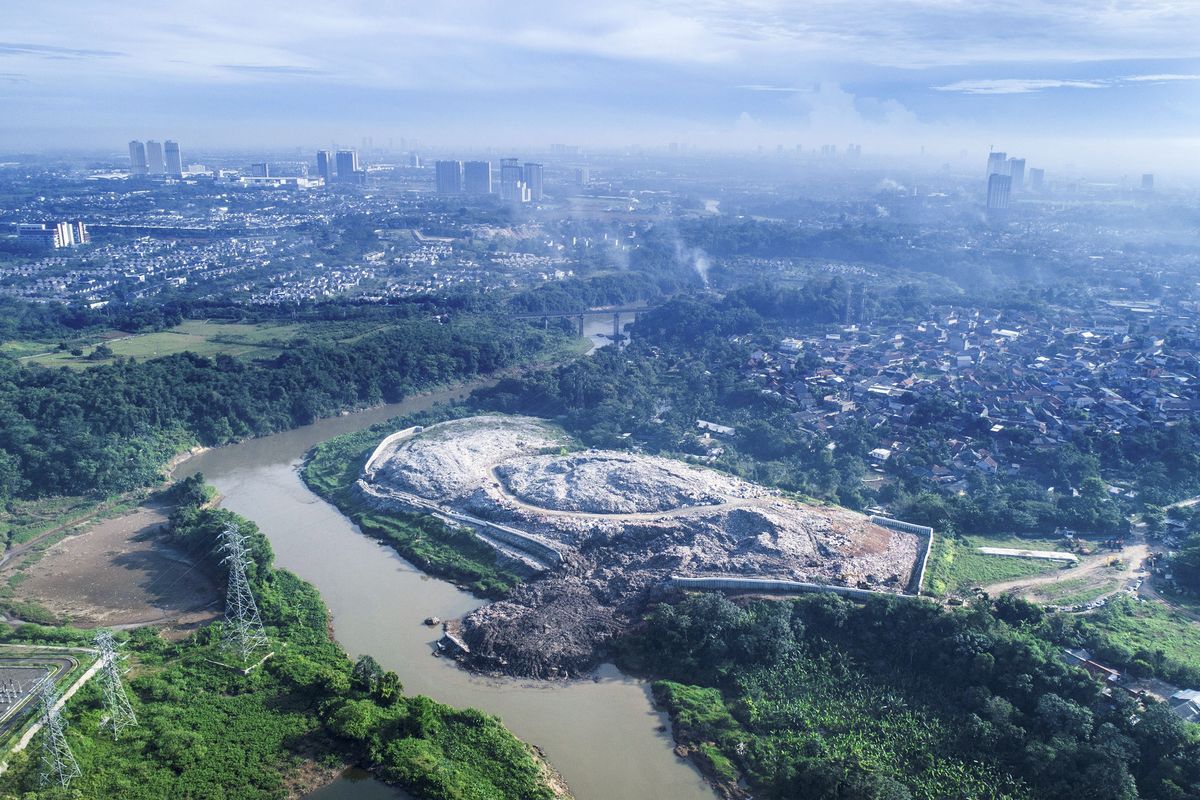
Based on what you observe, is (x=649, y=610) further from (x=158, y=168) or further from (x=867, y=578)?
(x=158, y=168)

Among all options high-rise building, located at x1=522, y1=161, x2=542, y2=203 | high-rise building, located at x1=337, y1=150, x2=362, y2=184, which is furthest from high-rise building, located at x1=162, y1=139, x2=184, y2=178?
high-rise building, located at x1=522, y1=161, x2=542, y2=203

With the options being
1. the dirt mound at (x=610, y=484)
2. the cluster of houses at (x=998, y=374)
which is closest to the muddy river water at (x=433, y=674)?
the dirt mound at (x=610, y=484)

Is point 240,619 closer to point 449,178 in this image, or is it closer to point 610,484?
point 610,484

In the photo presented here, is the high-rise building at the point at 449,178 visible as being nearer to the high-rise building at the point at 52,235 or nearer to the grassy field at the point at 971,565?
the high-rise building at the point at 52,235

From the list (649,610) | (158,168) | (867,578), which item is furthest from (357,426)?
(158,168)

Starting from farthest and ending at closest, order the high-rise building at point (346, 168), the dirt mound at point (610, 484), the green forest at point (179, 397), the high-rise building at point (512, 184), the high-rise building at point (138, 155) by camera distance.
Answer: the high-rise building at point (138, 155), the high-rise building at point (346, 168), the high-rise building at point (512, 184), the green forest at point (179, 397), the dirt mound at point (610, 484)
